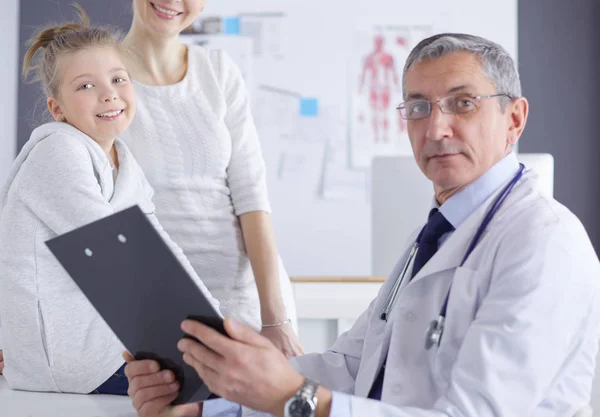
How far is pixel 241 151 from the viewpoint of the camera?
203cm

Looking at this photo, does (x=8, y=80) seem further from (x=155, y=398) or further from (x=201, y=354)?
(x=201, y=354)

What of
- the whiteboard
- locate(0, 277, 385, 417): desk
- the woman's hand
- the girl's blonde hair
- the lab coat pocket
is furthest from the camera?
the whiteboard

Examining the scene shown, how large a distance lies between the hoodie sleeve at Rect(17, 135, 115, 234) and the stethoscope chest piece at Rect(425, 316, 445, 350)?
0.70m

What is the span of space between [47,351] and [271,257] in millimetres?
679

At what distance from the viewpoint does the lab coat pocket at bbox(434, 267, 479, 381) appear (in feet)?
3.75

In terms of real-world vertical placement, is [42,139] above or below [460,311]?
above

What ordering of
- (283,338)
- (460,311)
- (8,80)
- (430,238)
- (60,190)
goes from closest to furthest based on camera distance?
(460,311) < (430,238) < (60,190) < (283,338) < (8,80)

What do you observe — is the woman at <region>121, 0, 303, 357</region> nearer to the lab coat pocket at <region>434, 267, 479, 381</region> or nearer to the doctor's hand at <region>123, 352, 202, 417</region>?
the doctor's hand at <region>123, 352, 202, 417</region>

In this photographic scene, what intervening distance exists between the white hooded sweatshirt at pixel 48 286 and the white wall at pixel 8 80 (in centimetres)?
432

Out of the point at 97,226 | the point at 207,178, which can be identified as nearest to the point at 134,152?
the point at 207,178

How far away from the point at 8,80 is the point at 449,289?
5.27 metres

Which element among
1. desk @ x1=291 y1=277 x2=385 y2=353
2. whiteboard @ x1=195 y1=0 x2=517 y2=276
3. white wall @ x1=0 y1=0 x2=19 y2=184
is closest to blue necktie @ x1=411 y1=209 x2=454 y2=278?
desk @ x1=291 y1=277 x2=385 y2=353

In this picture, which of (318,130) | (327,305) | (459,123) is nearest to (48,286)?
(459,123)

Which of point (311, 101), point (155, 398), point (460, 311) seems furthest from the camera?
point (311, 101)
